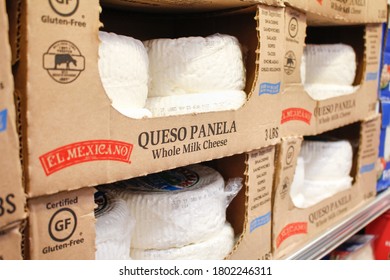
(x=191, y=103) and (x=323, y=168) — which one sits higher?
(x=191, y=103)

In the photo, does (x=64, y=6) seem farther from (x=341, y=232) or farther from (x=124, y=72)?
(x=341, y=232)

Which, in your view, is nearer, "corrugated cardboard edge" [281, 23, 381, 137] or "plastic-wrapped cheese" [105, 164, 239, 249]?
"plastic-wrapped cheese" [105, 164, 239, 249]

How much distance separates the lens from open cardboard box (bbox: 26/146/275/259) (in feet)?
2.10

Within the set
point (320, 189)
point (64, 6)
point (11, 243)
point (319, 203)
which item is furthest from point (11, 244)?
point (320, 189)

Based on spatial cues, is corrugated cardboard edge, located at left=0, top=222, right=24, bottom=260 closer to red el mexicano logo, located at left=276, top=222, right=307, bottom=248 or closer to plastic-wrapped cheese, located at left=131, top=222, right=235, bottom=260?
plastic-wrapped cheese, located at left=131, top=222, right=235, bottom=260

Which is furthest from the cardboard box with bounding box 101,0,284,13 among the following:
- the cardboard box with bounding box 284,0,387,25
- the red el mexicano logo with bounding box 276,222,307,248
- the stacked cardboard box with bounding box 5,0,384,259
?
the red el mexicano logo with bounding box 276,222,307,248

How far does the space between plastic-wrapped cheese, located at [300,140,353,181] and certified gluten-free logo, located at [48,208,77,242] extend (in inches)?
38.5

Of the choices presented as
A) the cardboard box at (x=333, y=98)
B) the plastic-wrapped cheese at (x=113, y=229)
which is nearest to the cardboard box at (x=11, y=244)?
the plastic-wrapped cheese at (x=113, y=229)

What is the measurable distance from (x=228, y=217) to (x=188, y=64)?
0.40 meters

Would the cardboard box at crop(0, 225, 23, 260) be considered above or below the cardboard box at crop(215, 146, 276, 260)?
above

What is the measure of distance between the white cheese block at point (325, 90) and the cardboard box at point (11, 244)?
3.34 ft

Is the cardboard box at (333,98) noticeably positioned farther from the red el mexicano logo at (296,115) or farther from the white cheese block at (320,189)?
the white cheese block at (320,189)

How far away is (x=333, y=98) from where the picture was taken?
1315 mm
